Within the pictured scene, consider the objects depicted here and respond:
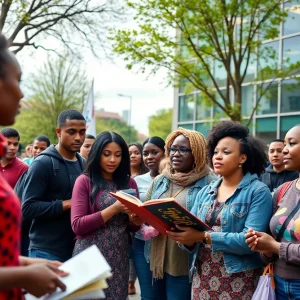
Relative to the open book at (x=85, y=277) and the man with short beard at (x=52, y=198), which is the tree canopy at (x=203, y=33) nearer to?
the man with short beard at (x=52, y=198)

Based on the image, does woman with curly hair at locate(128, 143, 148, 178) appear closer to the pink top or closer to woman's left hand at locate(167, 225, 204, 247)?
the pink top

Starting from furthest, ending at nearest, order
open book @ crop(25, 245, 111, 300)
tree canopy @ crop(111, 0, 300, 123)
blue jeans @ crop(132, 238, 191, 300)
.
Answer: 1. tree canopy @ crop(111, 0, 300, 123)
2. blue jeans @ crop(132, 238, 191, 300)
3. open book @ crop(25, 245, 111, 300)

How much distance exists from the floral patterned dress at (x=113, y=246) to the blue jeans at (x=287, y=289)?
4.33ft

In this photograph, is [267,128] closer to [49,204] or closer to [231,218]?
[49,204]

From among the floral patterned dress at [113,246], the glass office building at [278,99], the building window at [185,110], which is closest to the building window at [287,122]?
the glass office building at [278,99]

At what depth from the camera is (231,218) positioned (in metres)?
3.51

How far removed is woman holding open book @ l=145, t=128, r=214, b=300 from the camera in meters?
4.16

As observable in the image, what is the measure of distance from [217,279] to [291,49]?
15194mm

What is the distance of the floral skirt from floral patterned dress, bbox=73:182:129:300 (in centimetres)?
67

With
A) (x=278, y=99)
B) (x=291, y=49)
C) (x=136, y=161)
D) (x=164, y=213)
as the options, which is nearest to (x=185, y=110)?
(x=278, y=99)

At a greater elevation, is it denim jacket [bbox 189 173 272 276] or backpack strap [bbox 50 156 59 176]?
backpack strap [bbox 50 156 59 176]

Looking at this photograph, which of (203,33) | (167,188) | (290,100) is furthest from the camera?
(290,100)

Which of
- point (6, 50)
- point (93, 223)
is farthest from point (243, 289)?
point (6, 50)

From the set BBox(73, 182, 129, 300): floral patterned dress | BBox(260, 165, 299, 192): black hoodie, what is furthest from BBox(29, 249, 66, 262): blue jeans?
BBox(260, 165, 299, 192): black hoodie
